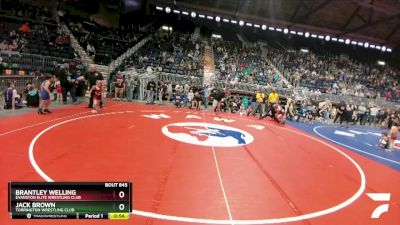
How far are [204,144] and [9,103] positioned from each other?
679 cm

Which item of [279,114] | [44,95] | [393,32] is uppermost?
[393,32]

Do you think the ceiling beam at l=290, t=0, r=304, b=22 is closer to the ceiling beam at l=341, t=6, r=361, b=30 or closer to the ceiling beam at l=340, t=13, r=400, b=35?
the ceiling beam at l=341, t=6, r=361, b=30

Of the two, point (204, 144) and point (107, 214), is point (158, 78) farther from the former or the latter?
point (107, 214)

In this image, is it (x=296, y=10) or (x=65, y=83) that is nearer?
(x=65, y=83)

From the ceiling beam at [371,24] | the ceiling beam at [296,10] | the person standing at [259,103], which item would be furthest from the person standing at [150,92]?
the ceiling beam at [371,24]

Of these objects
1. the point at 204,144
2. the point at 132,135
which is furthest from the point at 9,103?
the point at 204,144

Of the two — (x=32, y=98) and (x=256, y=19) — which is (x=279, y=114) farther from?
(x=256, y=19)

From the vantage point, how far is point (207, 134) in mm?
8891

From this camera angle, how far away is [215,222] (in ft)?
12.3

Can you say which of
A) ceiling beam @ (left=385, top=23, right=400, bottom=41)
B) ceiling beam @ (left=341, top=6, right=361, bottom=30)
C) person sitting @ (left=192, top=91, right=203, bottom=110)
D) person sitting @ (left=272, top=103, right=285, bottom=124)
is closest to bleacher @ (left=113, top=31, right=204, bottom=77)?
person sitting @ (left=192, top=91, right=203, bottom=110)
